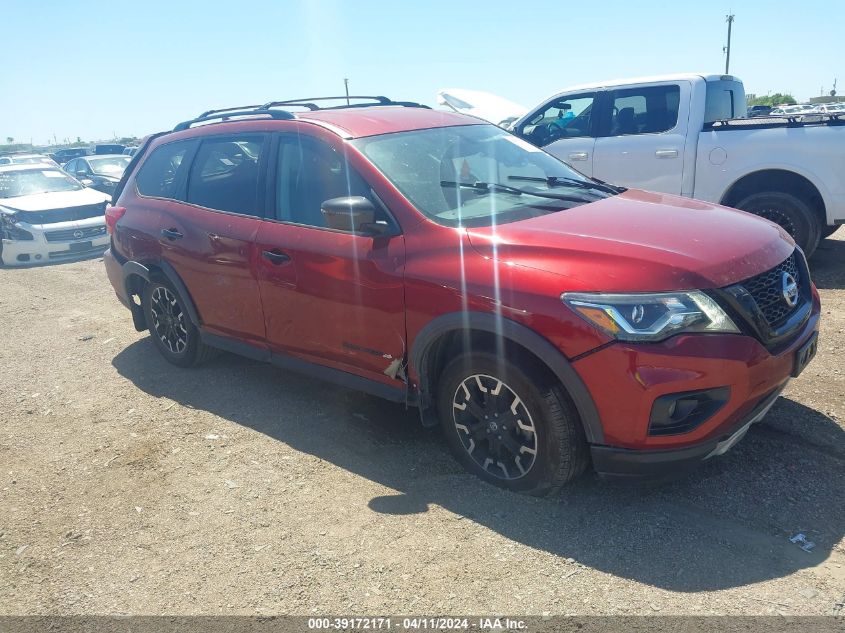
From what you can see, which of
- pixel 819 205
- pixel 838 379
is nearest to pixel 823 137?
pixel 819 205

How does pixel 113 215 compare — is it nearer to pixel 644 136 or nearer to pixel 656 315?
pixel 656 315

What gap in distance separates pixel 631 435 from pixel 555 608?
773 mm

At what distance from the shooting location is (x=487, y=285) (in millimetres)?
3137

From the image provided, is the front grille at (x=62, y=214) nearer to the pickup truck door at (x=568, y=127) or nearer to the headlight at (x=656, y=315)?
the pickup truck door at (x=568, y=127)

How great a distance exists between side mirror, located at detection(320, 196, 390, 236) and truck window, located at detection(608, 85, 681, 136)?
5.07m

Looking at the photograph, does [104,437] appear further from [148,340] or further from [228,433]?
[148,340]

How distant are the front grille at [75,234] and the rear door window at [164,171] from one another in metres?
6.52

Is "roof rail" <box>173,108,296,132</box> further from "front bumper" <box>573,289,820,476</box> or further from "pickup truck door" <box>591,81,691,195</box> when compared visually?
"pickup truck door" <box>591,81,691,195</box>

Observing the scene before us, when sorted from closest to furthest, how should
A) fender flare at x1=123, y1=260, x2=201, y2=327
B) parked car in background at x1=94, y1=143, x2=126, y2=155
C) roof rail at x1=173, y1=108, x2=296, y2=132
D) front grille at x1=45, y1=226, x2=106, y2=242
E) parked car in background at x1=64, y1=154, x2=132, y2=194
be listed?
roof rail at x1=173, y1=108, x2=296, y2=132 < fender flare at x1=123, y1=260, x2=201, y2=327 < front grille at x1=45, y1=226, x2=106, y2=242 < parked car in background at x1=64, y1=154, x2=132, y2=194 < parked car in background at x1=94, y1=143, x2=126, y2=155

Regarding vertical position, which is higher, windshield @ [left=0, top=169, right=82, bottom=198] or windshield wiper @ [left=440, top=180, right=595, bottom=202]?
windshield wiper @ [left=440, top=180, right=595, bottom=202]

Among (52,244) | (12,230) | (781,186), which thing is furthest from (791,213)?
(12,230)

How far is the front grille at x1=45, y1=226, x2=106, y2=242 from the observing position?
1101cm

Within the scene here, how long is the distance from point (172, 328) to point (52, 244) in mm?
6963

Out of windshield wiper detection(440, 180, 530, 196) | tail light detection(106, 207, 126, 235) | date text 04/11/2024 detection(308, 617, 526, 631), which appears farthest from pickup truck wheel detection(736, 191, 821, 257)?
tail light detection(106, 207, 126, 235)
